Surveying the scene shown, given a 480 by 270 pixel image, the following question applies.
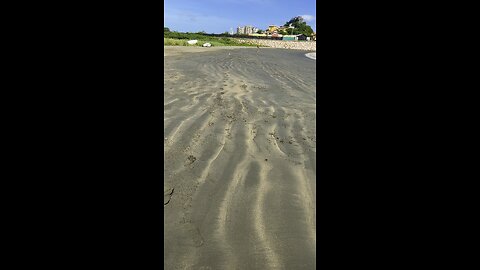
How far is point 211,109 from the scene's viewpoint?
525 cm

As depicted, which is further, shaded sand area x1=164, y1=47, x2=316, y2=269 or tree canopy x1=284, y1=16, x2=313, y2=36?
tree canopy x1=284, y1=16, x2=313, y2=36

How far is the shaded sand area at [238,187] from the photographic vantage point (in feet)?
6.18

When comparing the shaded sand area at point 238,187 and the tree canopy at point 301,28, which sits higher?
the tree canopy at point 301,28

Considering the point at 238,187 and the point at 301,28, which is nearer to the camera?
the point at 238,187

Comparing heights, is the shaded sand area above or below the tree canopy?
below

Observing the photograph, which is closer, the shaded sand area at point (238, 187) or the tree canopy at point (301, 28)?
the shaded sand area at point (238, 187)

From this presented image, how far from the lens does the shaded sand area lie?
74.1 inches

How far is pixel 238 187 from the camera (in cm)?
265
